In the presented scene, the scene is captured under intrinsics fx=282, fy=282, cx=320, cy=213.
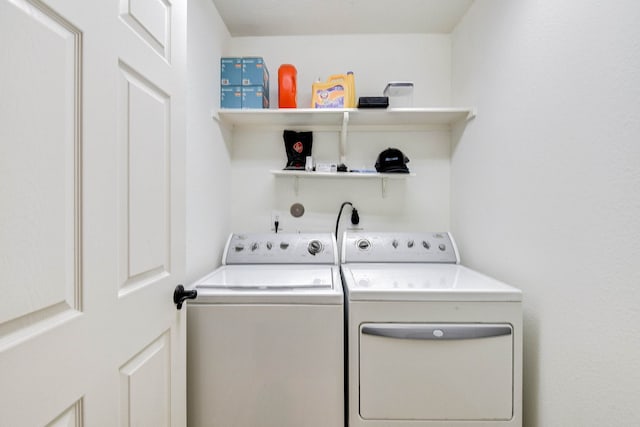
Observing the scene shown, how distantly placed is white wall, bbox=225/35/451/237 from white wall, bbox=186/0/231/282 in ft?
0.82

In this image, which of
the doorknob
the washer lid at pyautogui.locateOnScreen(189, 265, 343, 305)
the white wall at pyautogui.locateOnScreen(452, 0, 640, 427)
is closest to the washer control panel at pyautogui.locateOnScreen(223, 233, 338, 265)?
the washer lid at pyautogui.locateOnScreen(189, 265, 343, 305)

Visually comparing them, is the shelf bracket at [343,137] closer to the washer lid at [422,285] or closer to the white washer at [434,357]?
the washer lid at [422,285]

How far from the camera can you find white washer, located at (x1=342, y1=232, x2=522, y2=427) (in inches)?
47.3

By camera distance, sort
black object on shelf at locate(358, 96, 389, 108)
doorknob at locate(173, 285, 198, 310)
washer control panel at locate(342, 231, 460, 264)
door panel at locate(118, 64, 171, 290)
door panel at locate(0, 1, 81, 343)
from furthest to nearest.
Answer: washer control panel at locate(342, 231, 460, 264), black object on shelf at locate(358, 96, 389, 108), doorknob at locate(173, 285, 198, 310), door panel at locate(118, 64, 171, 290), door panel at locate(0, 1, 81, 343)

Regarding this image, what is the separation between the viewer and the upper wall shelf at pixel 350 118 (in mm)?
1831

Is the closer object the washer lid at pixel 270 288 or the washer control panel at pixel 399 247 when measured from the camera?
the washer lid at pixel 270 288

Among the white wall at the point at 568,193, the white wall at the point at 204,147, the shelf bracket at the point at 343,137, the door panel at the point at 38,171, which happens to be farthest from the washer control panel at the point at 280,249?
the door panel at the point at 38,171

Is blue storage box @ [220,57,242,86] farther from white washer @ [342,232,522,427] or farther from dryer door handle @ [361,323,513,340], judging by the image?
dryer door handle @ [361,323,513,340]

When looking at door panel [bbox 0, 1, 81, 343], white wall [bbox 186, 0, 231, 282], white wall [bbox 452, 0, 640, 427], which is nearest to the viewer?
door panel [bbox 0, 1, 81, 343]

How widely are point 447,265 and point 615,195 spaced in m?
1.04

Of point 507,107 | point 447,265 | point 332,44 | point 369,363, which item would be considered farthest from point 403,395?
point 332,44

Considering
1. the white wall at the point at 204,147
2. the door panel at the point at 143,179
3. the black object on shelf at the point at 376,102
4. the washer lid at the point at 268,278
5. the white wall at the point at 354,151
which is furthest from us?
the white wall at the point at 354,151

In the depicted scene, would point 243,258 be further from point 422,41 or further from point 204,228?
point 422,41

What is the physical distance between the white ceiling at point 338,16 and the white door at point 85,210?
1068 millimetres
